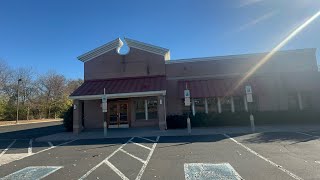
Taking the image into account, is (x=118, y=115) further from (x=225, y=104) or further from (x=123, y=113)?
(x=225, y=104)

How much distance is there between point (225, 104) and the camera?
20969 mm

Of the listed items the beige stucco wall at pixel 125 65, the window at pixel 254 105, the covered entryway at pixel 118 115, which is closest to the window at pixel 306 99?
the window at pixel 254 105

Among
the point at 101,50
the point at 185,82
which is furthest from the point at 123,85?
the point at 185,82

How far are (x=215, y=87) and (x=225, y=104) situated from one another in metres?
1.90

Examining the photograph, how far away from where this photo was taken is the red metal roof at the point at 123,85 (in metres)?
19.4

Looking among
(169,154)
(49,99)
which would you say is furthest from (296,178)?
(49,99)

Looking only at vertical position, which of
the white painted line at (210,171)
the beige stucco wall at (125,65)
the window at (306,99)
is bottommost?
the white painted line at (210,171)

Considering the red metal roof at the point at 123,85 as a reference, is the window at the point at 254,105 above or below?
below

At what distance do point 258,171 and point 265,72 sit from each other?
16060mm

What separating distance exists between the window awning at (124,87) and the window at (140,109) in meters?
1.81

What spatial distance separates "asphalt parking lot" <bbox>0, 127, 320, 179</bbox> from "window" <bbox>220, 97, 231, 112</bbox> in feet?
30.5

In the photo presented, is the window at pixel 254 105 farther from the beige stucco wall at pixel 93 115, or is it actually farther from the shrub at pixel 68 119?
the shrub at pixel 68 119

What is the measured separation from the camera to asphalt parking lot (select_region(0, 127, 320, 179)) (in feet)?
22.2

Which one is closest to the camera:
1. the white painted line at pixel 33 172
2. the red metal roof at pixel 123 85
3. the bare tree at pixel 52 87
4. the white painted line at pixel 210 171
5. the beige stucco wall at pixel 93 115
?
the white painted line at pixel 210 171
